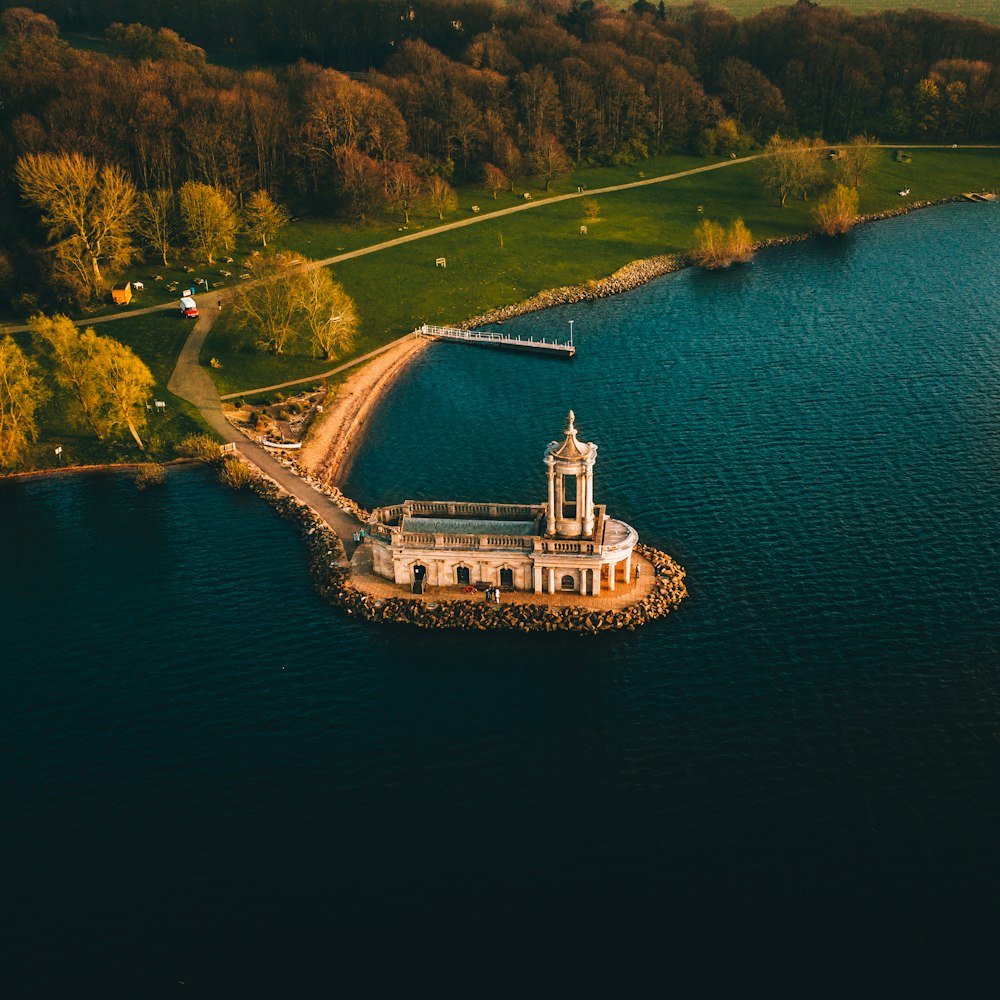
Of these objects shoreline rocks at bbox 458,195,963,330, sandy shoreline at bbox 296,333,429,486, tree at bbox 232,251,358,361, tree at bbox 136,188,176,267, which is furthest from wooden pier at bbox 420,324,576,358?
tree at bbox 136,188,176,267

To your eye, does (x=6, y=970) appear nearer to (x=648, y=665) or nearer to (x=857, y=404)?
(x=648, y=665)

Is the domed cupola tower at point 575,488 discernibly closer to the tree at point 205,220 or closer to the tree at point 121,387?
the tree at point 121,387

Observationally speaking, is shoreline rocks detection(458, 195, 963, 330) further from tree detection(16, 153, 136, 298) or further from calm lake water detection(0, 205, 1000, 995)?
tree detection(16, 153, 136, 298)

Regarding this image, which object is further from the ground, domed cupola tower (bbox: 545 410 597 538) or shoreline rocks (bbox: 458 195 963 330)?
shoreline rocks (bbox: 458 195 963 330)

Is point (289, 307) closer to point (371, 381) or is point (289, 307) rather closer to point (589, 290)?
point (371, 381)

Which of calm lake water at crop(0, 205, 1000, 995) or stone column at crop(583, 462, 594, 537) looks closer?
calm lake water at crop(0, 205, 1000, 995)

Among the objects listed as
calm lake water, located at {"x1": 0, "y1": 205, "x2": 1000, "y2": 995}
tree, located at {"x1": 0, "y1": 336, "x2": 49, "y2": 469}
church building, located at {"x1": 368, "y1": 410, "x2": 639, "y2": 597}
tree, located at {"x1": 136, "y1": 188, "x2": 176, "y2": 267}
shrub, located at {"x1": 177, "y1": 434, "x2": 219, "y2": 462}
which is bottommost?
calm lake water, located at {"x1": 0, "y1": 205, "x2": 1000, "y2": 995}

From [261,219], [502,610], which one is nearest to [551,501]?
[502,610]
